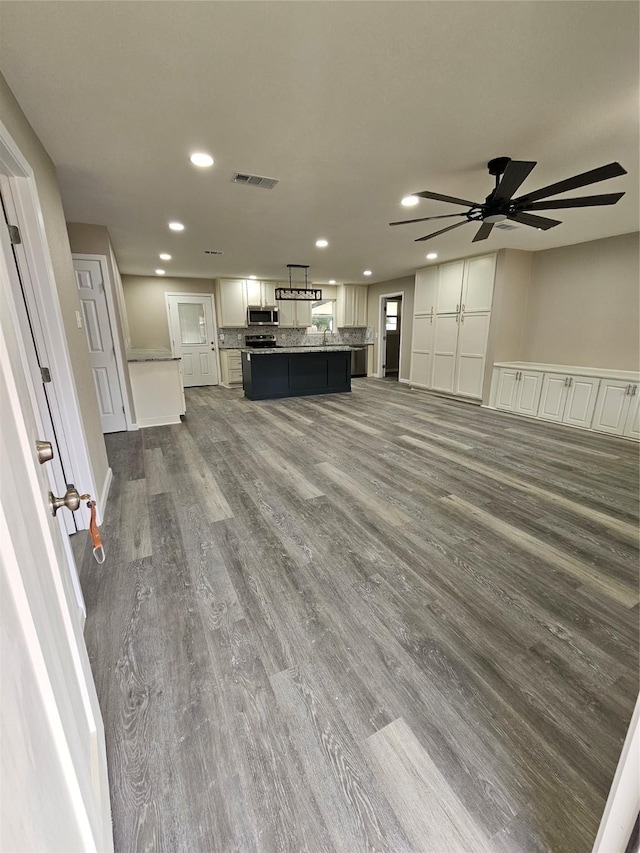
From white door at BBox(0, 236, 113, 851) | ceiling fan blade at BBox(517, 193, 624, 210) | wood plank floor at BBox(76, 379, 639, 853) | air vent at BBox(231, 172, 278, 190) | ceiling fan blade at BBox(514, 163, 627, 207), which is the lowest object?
wood plank floor at BBox(76, 379, 639, 853)

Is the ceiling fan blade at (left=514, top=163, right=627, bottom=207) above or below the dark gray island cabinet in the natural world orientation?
above

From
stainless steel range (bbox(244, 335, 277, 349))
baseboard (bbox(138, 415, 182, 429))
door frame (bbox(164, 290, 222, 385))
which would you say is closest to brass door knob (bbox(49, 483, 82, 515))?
baseboard (bbox(138, 415, 182, 429))

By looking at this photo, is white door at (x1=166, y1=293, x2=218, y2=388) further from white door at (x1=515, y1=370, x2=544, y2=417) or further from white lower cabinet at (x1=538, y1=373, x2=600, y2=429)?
white lower cabinet at (x1=538, y1=373, x2=600, y2=429)

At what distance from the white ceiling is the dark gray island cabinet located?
3.07 meters

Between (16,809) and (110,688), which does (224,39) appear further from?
(110,688)

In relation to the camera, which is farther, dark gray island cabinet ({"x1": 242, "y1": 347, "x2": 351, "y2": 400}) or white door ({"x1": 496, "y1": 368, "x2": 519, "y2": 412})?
dark gray island cabinet ({"x1": 242, "y1": 347, "x2": 351, "y2": 400})

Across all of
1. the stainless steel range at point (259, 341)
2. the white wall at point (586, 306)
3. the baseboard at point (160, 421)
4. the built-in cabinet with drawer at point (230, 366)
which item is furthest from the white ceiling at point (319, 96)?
the stainless steel range at point (259, 341)

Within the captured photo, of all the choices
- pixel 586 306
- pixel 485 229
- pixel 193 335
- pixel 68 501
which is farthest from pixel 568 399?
pixel 193 335

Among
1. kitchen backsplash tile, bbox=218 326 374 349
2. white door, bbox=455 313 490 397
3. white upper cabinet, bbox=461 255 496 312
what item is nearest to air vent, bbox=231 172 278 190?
white upper cabinet, bbox=461 255 496 312

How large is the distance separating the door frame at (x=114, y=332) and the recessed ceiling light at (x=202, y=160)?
6.97ft

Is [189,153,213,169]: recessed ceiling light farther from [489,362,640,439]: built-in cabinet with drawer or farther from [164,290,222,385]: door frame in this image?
[164,290,222,385]: door frame

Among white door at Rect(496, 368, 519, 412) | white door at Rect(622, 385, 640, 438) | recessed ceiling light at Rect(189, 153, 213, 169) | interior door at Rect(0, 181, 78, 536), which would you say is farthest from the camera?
white door at Rect(496, 368, 519, 412)

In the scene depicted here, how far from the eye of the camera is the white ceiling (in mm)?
1423

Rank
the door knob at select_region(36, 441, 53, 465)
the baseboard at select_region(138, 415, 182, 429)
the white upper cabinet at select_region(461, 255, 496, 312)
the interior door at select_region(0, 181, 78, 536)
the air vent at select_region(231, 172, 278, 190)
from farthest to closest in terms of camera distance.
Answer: the white upper cabinet at select_region(461, 255, 496, 312)
the baseboard at select_region(138, 415, 182, 429)
the air vent at select_region(231, 172, 278, 190)
the interior door at select_region(0, 181, 78, 536)
the door knob at select_region(36, 441, 53, 465)
